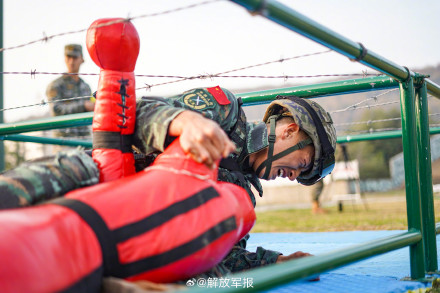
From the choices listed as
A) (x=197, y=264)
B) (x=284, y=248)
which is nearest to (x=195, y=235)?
(x=197, y=264)

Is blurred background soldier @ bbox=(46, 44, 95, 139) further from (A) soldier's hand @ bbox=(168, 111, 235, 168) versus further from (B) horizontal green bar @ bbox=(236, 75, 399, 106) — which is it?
(A) soldier's hand @ bbox=(168, 111, 235, 168)

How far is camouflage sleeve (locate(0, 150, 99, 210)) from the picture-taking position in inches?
38.5

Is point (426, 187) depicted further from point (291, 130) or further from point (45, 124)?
point (45, 124)

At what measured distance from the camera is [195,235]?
912mm

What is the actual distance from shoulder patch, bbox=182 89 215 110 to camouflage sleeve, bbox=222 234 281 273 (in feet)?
1.68

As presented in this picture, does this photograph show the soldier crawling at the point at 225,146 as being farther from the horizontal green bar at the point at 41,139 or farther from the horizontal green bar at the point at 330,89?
the horizontal green bar at the point at 41,139

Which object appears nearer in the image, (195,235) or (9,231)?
(9,231)

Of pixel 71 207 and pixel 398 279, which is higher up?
pixel 71 207

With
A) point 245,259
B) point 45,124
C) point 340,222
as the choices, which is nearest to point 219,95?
point 245,259

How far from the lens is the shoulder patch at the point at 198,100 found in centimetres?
149

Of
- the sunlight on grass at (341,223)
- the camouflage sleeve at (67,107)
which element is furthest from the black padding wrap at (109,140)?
the camouflage sleeve at (67,107)

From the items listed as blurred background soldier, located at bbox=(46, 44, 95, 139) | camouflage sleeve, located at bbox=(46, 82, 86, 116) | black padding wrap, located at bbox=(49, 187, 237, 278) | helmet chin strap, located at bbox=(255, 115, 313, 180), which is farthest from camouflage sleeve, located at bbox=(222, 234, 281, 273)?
camouflage sleeve, located at bbox=(46, 82, 86, 116)

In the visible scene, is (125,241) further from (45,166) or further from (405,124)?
(405,124)

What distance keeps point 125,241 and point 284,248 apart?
1.85m
